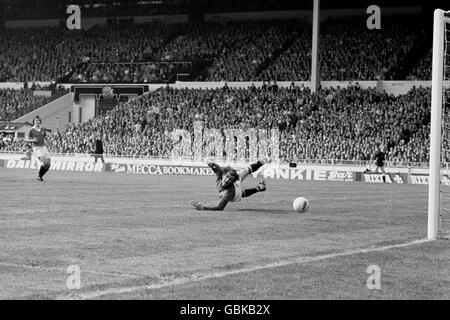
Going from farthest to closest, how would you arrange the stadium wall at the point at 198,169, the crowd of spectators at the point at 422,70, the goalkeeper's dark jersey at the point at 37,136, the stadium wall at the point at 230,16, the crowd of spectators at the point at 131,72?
the stadium wall at the point at 230,16
the crowd of spectators at the point at 131,72
the crowd of spectators at the point at 422,70
the stadium wall at the point at 198,169
the goalkeeper's dark jersey at the point at 37,136

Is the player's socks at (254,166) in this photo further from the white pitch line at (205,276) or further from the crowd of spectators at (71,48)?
the crowd of spectators at (71,48)

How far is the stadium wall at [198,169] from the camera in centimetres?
4108

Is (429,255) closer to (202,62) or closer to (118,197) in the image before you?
(118,197)

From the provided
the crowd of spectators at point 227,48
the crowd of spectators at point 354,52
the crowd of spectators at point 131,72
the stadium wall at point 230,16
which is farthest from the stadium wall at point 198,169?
the stadium wall at point 230,16

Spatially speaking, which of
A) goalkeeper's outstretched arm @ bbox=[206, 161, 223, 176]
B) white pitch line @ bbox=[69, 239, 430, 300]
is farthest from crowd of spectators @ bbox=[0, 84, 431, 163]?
white pitch line @ bbox=[69, 239, 430, 300]

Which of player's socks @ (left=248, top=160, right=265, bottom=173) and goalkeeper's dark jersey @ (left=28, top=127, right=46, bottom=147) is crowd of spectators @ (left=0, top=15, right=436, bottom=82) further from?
player's socks @ (left=248, top=160, right=265, bottom=173)

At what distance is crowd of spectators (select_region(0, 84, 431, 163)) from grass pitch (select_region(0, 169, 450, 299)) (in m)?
24.2

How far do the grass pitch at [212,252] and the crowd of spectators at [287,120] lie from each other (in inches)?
952

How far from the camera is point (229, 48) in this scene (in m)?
60.5

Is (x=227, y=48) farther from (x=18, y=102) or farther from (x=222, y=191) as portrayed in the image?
(x=222, y=191)

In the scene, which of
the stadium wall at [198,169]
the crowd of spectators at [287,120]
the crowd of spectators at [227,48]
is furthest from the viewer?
the crowd of spectators at [227,48]

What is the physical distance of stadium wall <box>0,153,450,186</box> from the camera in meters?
41.1

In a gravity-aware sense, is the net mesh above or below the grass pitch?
above

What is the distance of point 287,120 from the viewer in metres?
47.3
